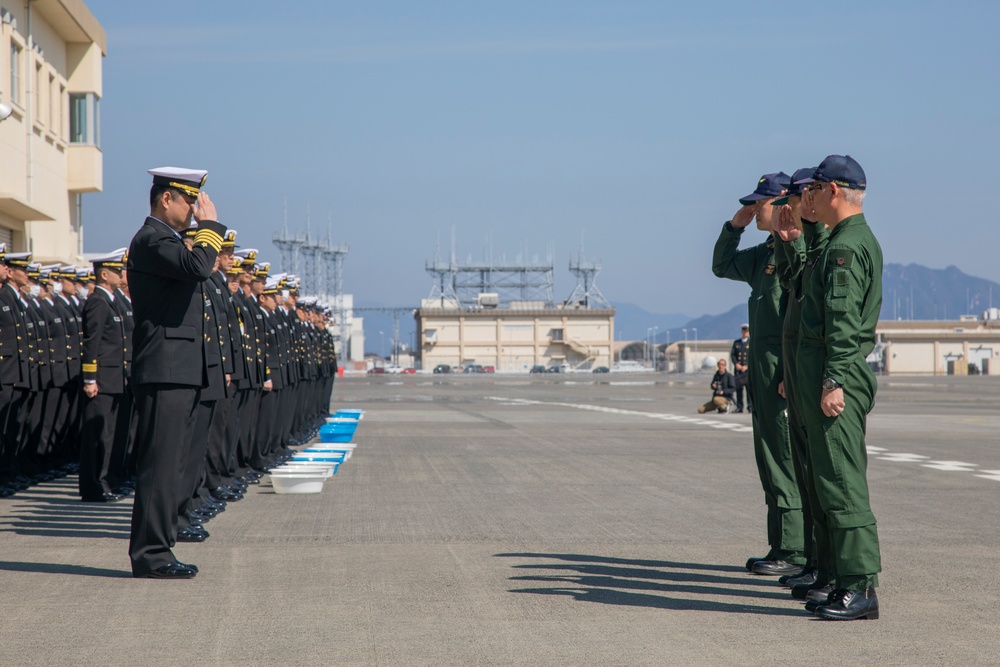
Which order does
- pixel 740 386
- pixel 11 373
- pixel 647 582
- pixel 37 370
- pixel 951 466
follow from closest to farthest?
pixel 647 582, pixel 11 373, pixel 37 370, pixel 951 466, pixel 740 386

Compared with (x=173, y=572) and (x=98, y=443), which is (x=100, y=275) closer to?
(x=98, y=443)

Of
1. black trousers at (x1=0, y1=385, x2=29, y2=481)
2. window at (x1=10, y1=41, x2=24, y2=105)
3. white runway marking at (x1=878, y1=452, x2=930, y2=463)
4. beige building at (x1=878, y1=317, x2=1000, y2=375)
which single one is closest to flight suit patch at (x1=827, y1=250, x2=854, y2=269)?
black trousers at (x1=0, y1=385, x2=29, y2=481)

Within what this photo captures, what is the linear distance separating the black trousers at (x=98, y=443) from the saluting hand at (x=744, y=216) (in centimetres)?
637

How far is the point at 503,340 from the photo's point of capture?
148875 mm

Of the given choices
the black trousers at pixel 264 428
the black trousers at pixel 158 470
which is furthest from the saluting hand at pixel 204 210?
the black trousers at pixel 264 428

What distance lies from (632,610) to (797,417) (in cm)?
138

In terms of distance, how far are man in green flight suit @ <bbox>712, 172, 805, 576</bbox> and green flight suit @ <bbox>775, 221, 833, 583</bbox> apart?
36cm

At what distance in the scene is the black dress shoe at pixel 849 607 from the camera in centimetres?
594

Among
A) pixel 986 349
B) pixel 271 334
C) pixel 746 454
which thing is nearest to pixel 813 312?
pixel 271 334

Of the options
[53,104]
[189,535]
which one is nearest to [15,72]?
[53,104]

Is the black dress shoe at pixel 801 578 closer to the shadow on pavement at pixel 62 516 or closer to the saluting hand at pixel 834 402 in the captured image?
the saluting hand at pixel 834 402

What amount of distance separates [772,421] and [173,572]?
3.64 metres

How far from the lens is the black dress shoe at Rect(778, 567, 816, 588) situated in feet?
22.5

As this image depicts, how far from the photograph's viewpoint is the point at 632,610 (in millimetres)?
6172
